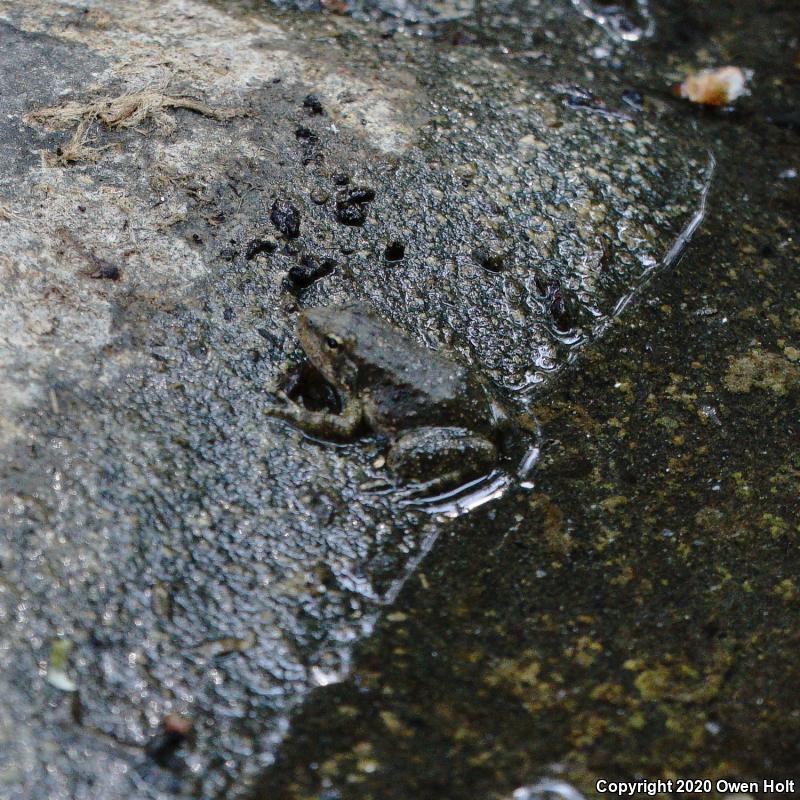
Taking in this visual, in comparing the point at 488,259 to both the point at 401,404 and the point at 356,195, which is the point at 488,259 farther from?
the point at 401,404

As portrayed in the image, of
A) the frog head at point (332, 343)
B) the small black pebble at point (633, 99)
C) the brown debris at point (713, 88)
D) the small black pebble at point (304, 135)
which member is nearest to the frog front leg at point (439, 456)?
the frog head at point (332, 343)

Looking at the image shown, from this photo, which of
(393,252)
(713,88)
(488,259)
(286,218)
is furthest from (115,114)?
(713,88)

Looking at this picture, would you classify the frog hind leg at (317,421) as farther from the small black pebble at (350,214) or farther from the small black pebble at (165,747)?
the small black pebble at (165,747)

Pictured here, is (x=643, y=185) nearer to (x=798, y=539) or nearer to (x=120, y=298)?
(x=798, y=539)

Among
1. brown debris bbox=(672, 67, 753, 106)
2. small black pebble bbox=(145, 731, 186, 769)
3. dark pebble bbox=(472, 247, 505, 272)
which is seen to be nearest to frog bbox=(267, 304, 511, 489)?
dark pebble bbox=(472, 247, 505, 272)

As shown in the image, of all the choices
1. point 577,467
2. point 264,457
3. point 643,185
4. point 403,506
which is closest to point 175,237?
point 264,457

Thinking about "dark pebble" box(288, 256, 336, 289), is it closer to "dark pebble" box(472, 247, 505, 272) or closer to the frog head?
the frog head
